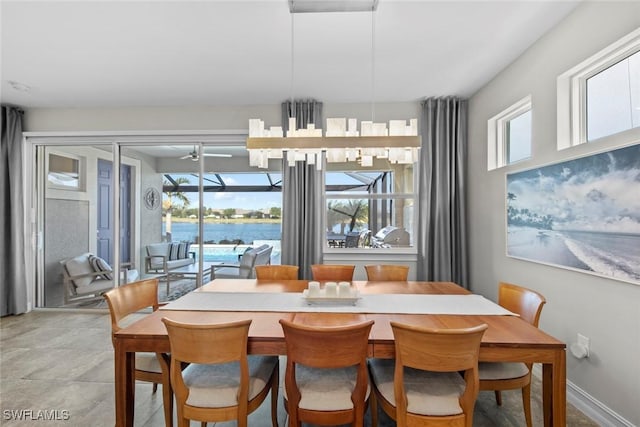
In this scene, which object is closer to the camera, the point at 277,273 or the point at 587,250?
the point at 587,250

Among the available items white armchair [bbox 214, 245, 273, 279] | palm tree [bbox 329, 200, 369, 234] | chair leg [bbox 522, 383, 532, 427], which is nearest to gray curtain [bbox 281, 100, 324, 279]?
palm tree [bbox 329, 200, 369, 234]

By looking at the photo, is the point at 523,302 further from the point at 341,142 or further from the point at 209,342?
the point at 209,342

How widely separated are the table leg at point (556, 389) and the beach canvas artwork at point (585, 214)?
0.76 meters

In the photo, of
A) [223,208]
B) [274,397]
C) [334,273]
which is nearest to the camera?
[274,397]

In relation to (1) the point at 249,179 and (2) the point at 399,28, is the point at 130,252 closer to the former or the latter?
(1) the point at 249,179

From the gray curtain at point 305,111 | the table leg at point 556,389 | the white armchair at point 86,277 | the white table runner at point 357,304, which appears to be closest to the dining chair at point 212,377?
the white table runner at point 357,304

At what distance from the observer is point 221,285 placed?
248 centimetres

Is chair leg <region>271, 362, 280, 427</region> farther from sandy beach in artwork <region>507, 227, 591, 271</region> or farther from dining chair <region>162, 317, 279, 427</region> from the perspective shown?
sandy beach in artwork <region>507, 227, 591, 271</region>

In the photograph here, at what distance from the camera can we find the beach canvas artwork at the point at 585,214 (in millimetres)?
1674

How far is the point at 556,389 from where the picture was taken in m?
1.39

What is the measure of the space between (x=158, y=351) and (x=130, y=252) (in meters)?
3.33

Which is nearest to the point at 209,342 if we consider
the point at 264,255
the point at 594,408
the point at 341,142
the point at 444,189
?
the point at 341,142

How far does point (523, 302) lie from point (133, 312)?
97.1 inches

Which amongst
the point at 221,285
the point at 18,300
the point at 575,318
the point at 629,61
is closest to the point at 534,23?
the point at 629,61
